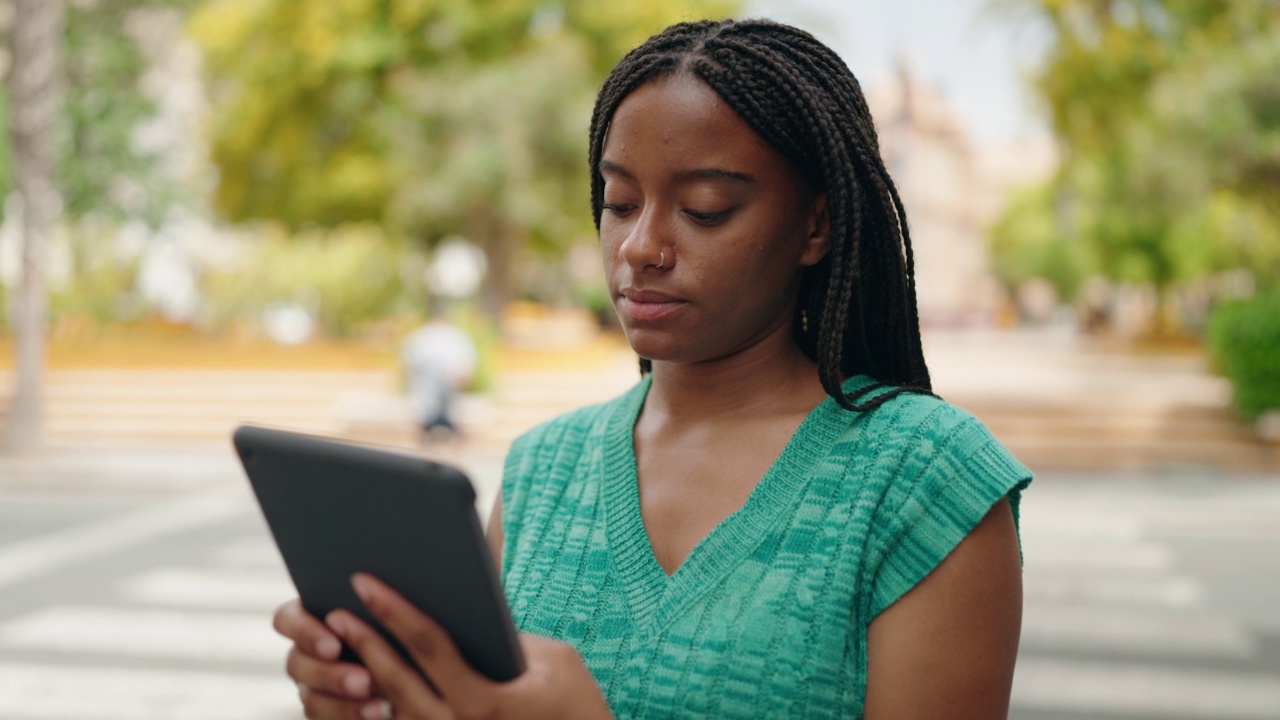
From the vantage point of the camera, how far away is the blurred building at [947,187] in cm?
6688

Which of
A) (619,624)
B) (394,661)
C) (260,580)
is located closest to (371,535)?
(394,661)

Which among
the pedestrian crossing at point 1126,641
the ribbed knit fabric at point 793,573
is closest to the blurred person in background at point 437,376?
the pedestrian crossing at point 1126,641

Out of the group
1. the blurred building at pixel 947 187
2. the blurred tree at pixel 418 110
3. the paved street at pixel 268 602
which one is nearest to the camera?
the paved street at pixel 268 602

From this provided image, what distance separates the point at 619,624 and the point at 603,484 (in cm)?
20

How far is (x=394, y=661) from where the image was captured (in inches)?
45.4

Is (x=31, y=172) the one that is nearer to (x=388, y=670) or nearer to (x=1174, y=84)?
(x=1174, y=84)

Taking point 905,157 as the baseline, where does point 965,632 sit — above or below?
below

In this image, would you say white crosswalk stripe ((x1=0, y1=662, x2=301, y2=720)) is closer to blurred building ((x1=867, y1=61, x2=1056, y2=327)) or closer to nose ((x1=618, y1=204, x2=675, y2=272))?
nose ((x1=618, y1=204, x2=675, y2=272))

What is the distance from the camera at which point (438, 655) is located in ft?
3.68

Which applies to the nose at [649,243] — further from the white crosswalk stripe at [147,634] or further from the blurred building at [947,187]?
the blurred building at [947,187]

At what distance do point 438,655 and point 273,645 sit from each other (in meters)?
5.74

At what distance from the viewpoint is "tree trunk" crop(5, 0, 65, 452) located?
43.2ft

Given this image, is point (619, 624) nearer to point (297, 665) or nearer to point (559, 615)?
point (559, 615)

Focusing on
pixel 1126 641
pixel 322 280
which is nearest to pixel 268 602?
pixel 1126 641
